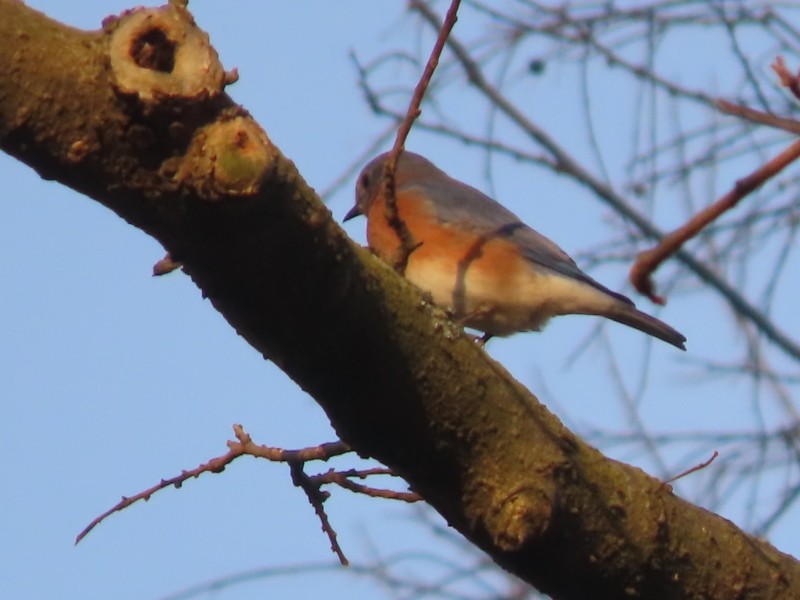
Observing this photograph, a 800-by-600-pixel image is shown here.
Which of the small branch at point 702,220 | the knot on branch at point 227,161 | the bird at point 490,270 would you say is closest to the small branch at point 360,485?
the knot on branch at point 227,161

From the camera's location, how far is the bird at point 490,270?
16.5 feet

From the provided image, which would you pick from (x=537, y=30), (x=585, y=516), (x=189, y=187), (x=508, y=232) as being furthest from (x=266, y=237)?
(x=537, y=30)

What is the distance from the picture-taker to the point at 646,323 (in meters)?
5.41

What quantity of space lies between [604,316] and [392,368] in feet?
11.3

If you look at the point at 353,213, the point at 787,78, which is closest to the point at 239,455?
the point at 787,78

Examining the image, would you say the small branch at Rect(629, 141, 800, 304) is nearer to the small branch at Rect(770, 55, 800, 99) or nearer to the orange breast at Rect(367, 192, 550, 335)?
the small branch at Rect(770, 55, 800, 99)

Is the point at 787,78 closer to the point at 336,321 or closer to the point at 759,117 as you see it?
the point at 759,117

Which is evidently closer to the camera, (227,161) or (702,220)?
(702,220)

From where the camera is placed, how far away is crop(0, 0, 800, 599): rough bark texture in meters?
1.86

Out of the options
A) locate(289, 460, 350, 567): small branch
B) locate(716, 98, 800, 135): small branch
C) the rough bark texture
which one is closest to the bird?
locate(289, 460, 350, 567): small branch

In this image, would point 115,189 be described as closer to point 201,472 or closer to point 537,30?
point 201,472

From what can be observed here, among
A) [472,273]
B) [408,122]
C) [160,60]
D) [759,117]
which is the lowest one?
[759,117]

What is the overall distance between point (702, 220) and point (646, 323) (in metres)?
4.10

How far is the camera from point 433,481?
241cm
